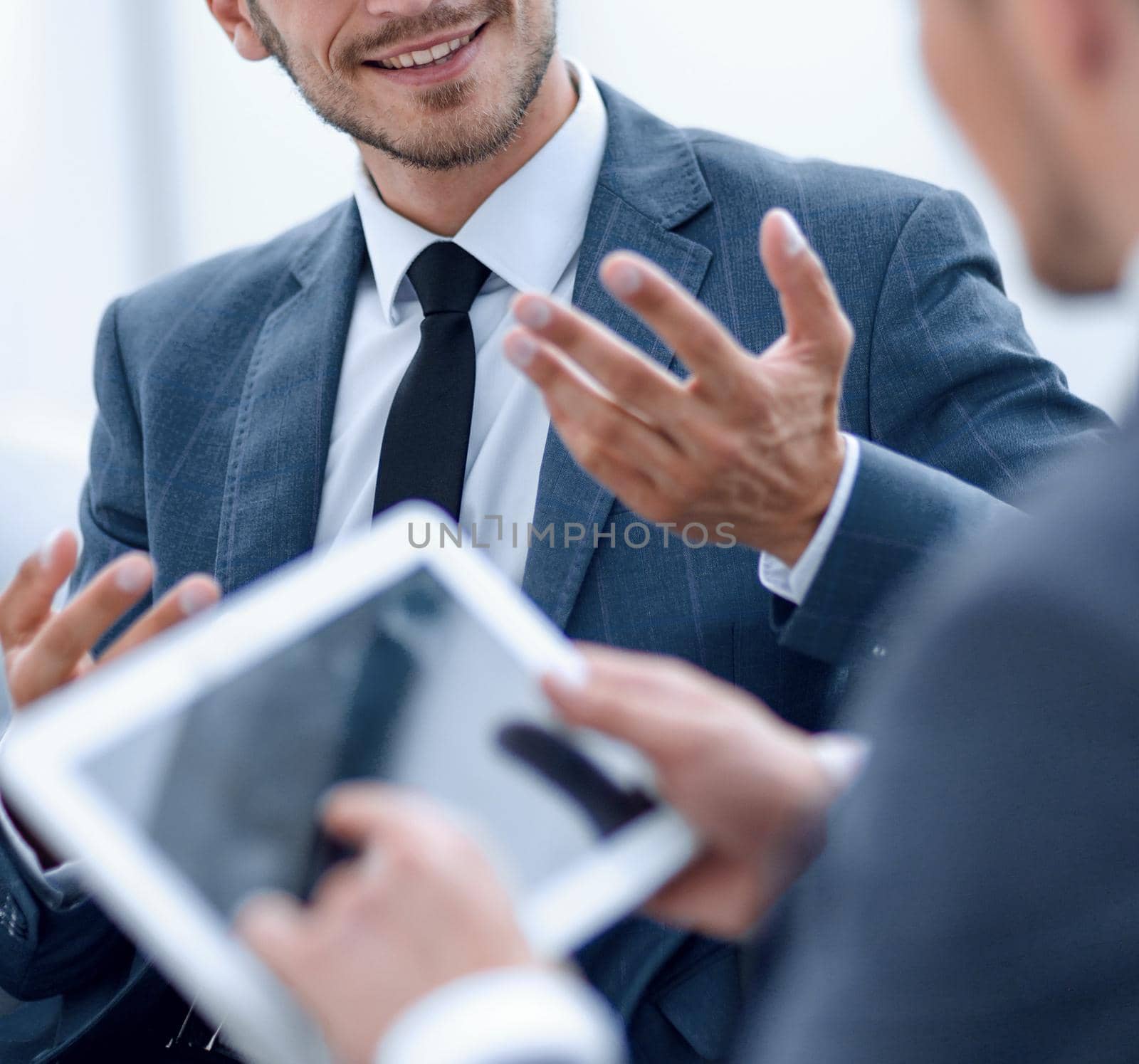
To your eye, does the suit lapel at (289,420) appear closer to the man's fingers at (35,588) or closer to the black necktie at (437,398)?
the black necktie at (437,398)

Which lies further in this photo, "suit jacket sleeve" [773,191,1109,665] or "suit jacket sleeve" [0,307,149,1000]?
"suit jacket sleeve" [0,307,149,1000]

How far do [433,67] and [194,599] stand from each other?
0.77 m

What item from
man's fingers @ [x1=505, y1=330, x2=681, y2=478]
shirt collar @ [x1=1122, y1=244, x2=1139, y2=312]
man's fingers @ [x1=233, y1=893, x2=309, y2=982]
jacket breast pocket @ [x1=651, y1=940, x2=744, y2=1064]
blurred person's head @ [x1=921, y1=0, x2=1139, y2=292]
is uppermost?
blurred person's head @ [x1=921, y1=0, x2=1139, y2=292]

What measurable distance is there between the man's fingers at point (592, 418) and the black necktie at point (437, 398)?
0.38m

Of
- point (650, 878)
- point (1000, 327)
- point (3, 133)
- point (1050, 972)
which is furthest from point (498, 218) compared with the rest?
point (3, 133)

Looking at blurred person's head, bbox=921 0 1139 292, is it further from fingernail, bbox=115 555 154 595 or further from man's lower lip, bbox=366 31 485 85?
man's lower lip, bbox=366 31 485 85

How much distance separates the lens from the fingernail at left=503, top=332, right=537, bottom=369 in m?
0.83

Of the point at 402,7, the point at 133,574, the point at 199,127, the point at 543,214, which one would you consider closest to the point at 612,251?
the point at 543,214

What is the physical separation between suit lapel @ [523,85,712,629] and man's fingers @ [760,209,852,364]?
33 cm

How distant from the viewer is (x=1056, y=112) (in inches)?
22.0

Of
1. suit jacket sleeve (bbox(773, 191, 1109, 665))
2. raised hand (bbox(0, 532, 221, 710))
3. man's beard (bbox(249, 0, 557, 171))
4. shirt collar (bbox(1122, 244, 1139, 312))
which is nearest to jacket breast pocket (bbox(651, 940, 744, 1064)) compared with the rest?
suit jacket sleeve (bbox(773, 191, 1109, 665))

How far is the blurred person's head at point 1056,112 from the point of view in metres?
0.53

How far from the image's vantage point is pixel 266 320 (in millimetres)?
1457

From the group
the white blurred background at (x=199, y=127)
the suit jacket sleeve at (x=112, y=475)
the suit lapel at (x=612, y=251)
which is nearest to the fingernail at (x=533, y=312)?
the suit lapel at (x=612, y=251)
